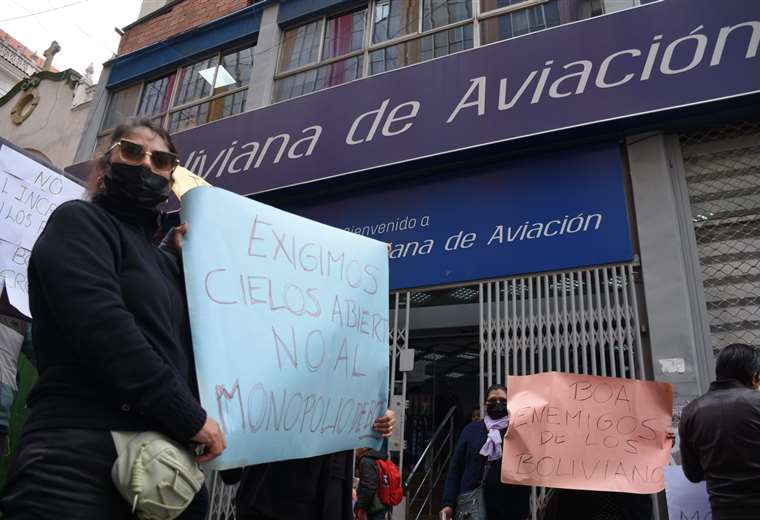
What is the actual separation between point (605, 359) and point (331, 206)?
3.87 meters

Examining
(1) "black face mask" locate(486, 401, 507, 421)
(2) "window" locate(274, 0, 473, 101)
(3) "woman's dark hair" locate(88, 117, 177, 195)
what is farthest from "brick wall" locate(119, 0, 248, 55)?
(3) "woman's dark hair" locate(88, 117, 177, 195)

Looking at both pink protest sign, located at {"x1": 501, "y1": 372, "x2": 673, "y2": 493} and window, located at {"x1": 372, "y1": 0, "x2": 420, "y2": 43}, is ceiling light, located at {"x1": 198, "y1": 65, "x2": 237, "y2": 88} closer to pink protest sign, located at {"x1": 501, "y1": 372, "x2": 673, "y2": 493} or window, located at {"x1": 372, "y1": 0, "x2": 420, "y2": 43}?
window, located at {"x1": 372, "y1": 0, "x2": 420, "y2": 43}

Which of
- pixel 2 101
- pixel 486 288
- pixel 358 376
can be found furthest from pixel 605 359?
pixel 2 101

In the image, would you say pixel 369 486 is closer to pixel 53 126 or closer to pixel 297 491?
pixel 297 491

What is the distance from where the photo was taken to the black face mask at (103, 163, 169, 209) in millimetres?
1680

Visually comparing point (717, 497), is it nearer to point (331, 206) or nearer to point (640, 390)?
point (640, 390)

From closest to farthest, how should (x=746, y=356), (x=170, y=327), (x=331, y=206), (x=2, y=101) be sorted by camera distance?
(x=170, y=327)
(x=746, y=356)
(x=331, y=206)
(x=2, y=101)

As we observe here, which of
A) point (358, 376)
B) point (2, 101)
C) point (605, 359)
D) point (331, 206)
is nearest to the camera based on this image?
point (358, 376)

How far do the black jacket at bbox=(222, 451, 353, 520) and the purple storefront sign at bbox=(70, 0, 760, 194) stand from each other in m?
4.46

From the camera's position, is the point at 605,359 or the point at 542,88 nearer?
the point at 605,359

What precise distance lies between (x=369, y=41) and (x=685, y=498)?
708 centimetres

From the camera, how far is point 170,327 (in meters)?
1.59

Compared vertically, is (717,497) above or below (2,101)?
below

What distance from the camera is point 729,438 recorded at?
8.97 ft
